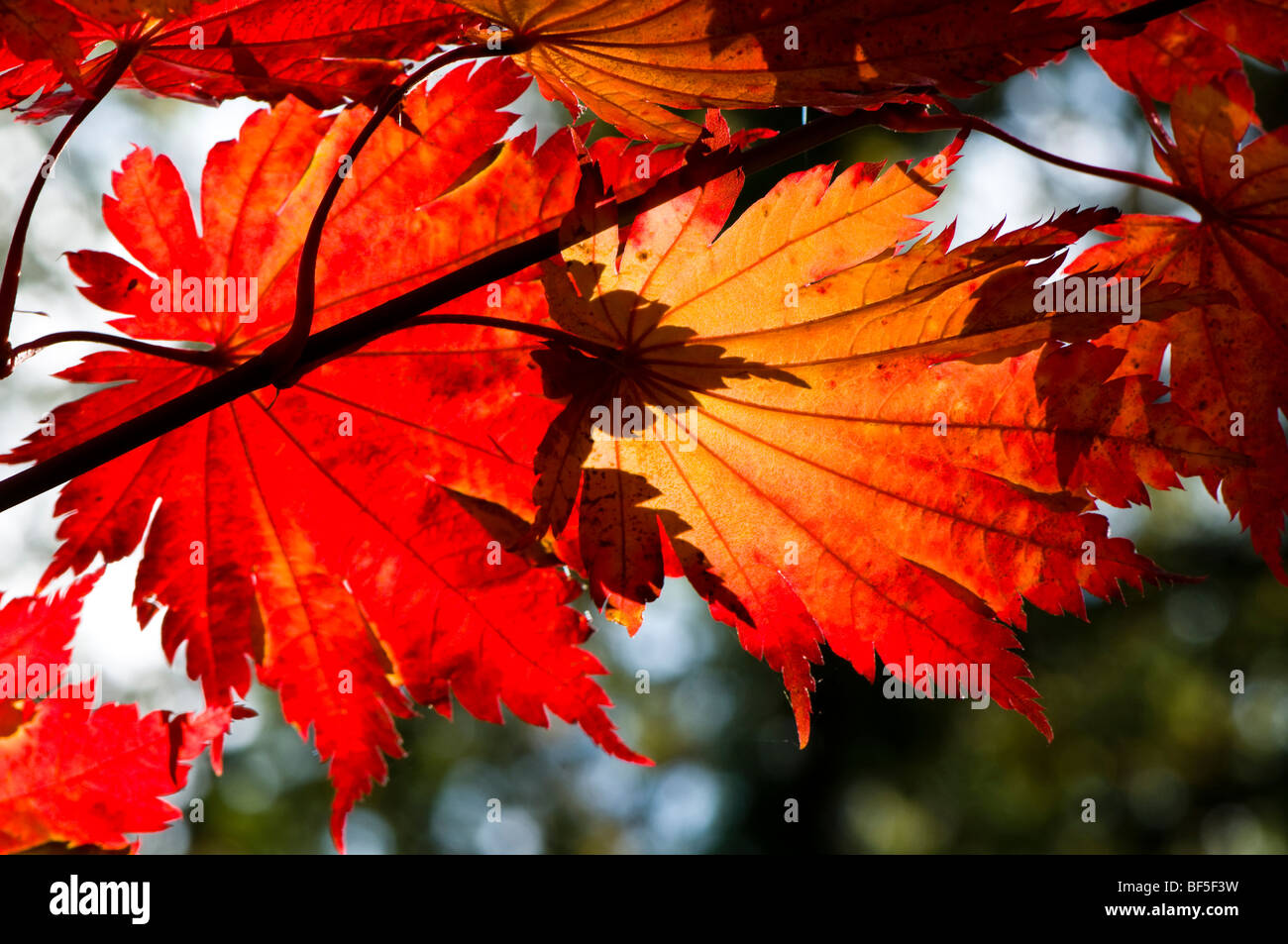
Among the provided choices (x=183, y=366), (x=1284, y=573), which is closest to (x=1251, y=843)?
(x=1284, y=573)

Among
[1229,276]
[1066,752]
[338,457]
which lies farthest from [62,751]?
[1066,752]

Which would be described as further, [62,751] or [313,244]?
[62,751]

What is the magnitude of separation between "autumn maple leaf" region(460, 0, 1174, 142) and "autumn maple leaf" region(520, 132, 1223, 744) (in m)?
0.08

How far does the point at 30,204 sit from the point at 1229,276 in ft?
3.43

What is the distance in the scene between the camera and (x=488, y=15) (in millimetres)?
740

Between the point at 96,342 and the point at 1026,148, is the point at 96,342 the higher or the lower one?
the lower one

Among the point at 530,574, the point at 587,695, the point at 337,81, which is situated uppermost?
the point at 337,81

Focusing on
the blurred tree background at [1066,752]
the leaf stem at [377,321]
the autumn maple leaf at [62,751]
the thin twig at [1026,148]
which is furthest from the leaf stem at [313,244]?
the blurred tree background at [1066,752]

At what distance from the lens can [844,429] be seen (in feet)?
2.63

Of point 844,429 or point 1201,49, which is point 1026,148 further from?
point 1201,49

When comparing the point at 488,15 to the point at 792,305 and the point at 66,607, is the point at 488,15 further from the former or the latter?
the point at 66,607

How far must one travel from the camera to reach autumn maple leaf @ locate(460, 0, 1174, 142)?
610 mm

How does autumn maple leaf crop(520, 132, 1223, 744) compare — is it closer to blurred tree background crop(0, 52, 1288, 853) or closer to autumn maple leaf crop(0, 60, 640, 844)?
autumn maple leaf crop(0, 60, 640, 844)
